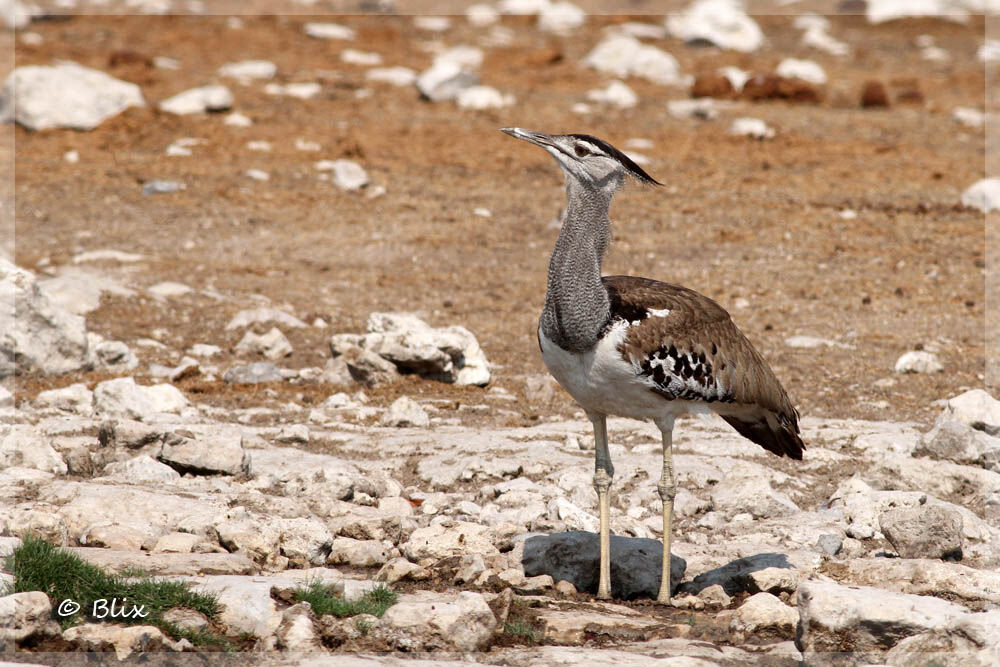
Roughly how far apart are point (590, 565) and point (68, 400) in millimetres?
4408

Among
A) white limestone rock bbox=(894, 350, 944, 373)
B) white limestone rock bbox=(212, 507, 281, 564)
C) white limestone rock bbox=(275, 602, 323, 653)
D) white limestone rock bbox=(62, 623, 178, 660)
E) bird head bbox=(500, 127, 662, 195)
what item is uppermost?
bird head bbox=(500, 127, 662, 195)

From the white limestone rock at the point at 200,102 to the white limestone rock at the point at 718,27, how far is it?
991 cm

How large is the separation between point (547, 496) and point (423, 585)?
1.62 meters

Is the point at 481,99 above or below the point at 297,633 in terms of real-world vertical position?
below

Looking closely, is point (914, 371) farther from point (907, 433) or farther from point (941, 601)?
point (941, 601)

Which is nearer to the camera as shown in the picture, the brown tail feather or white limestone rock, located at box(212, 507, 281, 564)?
white limestone rock, located at box(212, 507, 281, 564)

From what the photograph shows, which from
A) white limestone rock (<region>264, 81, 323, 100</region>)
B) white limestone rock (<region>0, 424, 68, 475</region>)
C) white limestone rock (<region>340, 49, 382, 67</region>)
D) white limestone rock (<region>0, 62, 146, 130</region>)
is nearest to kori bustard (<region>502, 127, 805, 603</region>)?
white limestone rock (<region>0, 424, 68, 475</region>)

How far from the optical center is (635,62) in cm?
2144

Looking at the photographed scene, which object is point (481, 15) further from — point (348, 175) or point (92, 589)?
point (92, 589)

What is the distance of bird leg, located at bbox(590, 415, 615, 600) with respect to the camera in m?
6.41

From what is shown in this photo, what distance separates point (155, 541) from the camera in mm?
6395

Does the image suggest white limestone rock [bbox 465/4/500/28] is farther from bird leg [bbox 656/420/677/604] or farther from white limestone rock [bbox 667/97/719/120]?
bird leg [bbox 656/420/677/604]

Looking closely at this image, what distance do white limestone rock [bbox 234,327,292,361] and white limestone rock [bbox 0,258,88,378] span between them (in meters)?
1.38

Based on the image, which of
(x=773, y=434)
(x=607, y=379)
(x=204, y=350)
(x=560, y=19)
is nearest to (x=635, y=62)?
(x=560, y=19)
